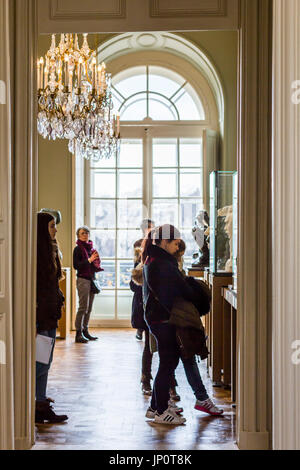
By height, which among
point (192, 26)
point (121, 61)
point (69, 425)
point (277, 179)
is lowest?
point (69, 425)

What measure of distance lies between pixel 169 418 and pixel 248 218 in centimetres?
165

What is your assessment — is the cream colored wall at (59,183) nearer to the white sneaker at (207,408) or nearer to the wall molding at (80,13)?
the white sneaker at (207,408)

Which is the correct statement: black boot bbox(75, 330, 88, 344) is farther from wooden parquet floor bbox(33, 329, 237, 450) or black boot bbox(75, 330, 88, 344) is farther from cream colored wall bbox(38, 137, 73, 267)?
cream colored wall bbox(38, 137, 73, 267)

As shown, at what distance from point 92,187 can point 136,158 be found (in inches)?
33.8

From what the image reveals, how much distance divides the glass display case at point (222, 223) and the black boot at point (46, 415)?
2.05 metres

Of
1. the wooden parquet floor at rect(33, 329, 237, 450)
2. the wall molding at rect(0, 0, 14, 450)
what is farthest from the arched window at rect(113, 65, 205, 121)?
the wall molding at rect(0, 0, 14, 450)

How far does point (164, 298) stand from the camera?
416cm

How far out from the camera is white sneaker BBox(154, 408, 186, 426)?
4207 mm

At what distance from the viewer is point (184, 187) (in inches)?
361

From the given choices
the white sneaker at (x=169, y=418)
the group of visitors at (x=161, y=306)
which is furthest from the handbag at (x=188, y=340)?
the white sneaker at (x=169, y=418)

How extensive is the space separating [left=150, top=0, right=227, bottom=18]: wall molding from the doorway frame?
0.15 m
